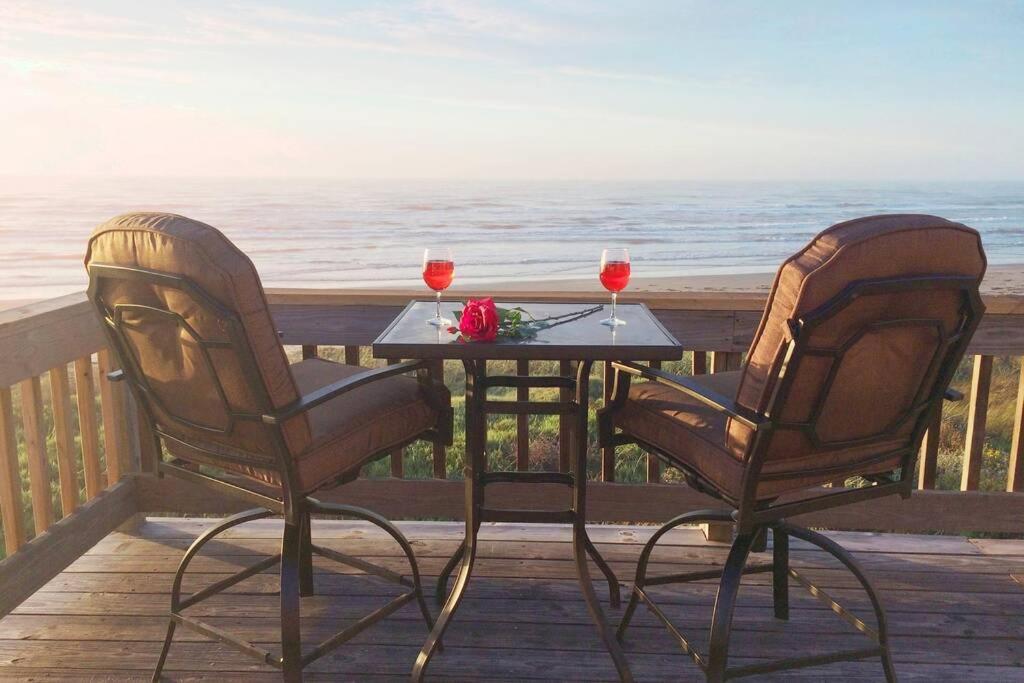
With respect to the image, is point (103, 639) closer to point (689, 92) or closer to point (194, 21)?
point (194, 21)

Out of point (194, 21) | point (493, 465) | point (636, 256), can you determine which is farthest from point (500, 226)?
point (493, 465)

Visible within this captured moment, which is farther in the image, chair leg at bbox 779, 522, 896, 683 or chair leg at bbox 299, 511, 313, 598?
chair leg at bbox 299, 511, 313, 598

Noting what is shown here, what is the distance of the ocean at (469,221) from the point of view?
16875mm

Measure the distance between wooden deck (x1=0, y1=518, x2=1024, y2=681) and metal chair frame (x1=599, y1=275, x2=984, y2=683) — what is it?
0.21 meters

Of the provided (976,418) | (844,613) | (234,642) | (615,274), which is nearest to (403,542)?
(234,642)

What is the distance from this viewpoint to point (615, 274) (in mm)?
2119

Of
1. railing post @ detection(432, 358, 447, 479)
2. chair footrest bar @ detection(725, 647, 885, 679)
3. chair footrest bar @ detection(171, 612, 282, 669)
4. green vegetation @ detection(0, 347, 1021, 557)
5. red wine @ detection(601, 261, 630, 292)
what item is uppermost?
red wine @ detection(601, 261, 630, 292)

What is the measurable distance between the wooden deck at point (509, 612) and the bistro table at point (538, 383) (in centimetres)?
16

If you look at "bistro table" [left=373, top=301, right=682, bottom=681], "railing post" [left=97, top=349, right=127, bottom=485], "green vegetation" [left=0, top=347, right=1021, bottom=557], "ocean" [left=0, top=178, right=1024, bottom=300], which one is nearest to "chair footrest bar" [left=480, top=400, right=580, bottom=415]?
"bistro table" [left=373, top=301, right=682, bottom=681]

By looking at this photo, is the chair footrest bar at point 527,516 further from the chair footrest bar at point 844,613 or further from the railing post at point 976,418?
the railing post at point 976,418

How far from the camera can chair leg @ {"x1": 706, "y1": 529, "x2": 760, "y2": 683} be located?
1716mm

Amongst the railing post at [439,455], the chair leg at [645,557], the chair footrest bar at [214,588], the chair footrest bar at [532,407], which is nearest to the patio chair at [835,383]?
the chair leg at [645,557]

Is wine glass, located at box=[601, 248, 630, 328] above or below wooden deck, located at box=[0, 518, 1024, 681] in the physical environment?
above

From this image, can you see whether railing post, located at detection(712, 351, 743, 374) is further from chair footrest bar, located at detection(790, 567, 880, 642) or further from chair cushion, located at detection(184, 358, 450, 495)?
chair cushion, located at detection(184, 358, 450, 495)
